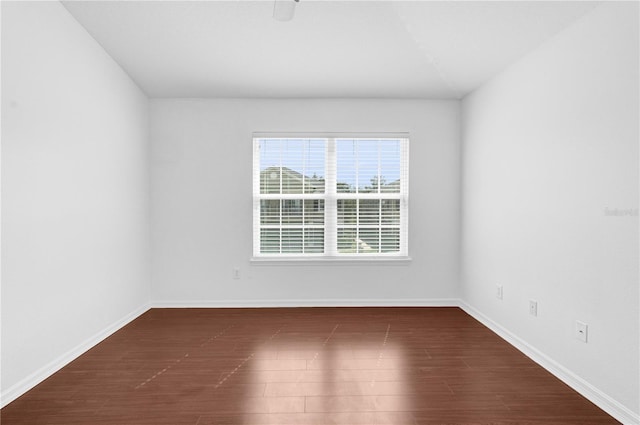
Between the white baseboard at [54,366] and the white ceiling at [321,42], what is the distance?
8.26ft

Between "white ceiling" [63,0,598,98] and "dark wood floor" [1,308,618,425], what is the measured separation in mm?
2495

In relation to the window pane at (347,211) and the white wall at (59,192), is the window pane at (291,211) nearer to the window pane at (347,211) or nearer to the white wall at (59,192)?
the window pane at (347,211)

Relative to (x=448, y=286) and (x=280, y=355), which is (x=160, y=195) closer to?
(x=280, y=355)

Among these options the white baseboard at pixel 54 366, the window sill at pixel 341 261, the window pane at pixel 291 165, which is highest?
the window pane at pixel 291 165

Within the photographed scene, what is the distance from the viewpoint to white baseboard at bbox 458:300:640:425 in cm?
217

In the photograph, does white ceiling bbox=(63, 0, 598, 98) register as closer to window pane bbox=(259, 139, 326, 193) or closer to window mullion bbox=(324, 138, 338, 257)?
window pane bbox=(259, 139, 326, 193)

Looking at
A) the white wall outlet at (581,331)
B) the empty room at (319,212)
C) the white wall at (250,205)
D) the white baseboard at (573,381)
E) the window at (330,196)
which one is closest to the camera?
the white baseboard at (573,381)

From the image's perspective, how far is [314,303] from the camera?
4648 mm

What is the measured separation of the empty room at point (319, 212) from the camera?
7.65ft

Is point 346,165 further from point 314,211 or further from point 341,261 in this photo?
point 341,261

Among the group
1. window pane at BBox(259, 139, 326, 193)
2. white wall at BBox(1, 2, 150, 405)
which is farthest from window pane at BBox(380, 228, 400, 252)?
white wall at BBox(1, 2, 150, 405)

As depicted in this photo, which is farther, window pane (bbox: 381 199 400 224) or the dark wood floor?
window pane (bbox: 381 199 400 224)

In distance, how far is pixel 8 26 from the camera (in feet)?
7.68

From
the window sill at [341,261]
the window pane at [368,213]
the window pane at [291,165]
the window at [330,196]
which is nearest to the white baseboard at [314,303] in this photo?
the window sill at [341,261]
